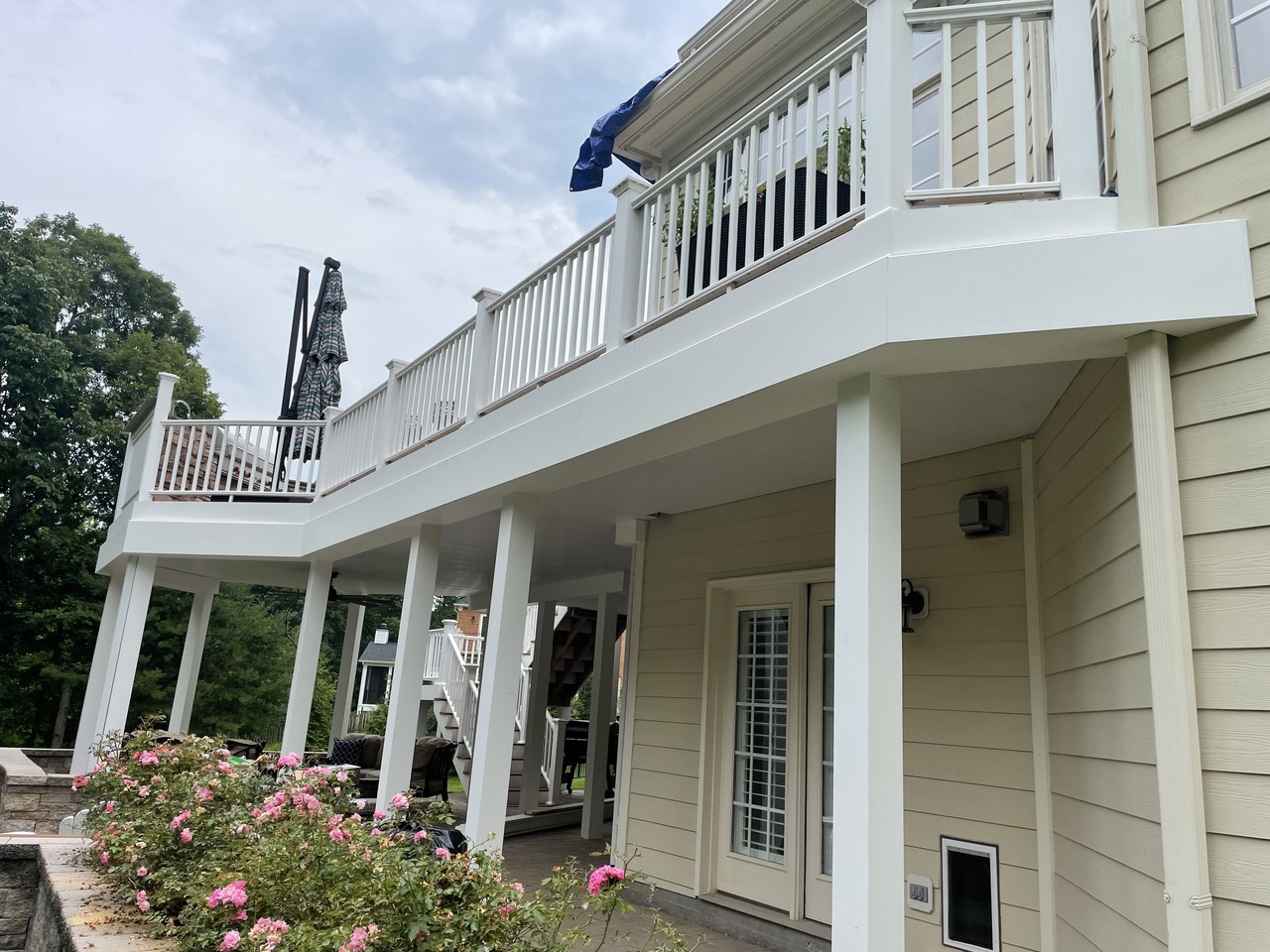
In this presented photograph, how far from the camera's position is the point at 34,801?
21.8ft

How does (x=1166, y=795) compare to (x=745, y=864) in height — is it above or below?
above

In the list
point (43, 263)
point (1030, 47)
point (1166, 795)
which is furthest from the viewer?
point (43, 263)

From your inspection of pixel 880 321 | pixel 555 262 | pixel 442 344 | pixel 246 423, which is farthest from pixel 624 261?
pixel 246 423

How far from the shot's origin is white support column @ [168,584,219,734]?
32.7 feet

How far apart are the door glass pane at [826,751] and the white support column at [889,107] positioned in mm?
2529

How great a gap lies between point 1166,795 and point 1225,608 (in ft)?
1.59

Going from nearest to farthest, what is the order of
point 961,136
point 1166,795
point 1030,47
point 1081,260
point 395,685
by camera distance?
point 1166,795, point 1081,260, point 1030,47, point 961,136, point 395,685

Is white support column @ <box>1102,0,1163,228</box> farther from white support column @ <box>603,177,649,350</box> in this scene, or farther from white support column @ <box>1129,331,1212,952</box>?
white support column @ <box>603,177,649,350</box>

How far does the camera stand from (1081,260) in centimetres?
245

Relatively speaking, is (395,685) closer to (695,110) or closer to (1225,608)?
(695,110)

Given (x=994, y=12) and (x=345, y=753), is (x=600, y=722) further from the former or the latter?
(x=994, y=12)

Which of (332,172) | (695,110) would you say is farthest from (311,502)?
(332,172)

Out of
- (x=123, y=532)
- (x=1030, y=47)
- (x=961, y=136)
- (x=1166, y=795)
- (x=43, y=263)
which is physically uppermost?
(x=43, y=263)

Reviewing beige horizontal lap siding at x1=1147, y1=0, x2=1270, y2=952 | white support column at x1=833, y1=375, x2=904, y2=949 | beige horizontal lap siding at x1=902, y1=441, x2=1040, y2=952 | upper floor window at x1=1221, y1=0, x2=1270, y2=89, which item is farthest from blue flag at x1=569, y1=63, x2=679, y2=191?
beige horizontal lap siding at x1=1147, y1=0, x2=1270, y2=952
